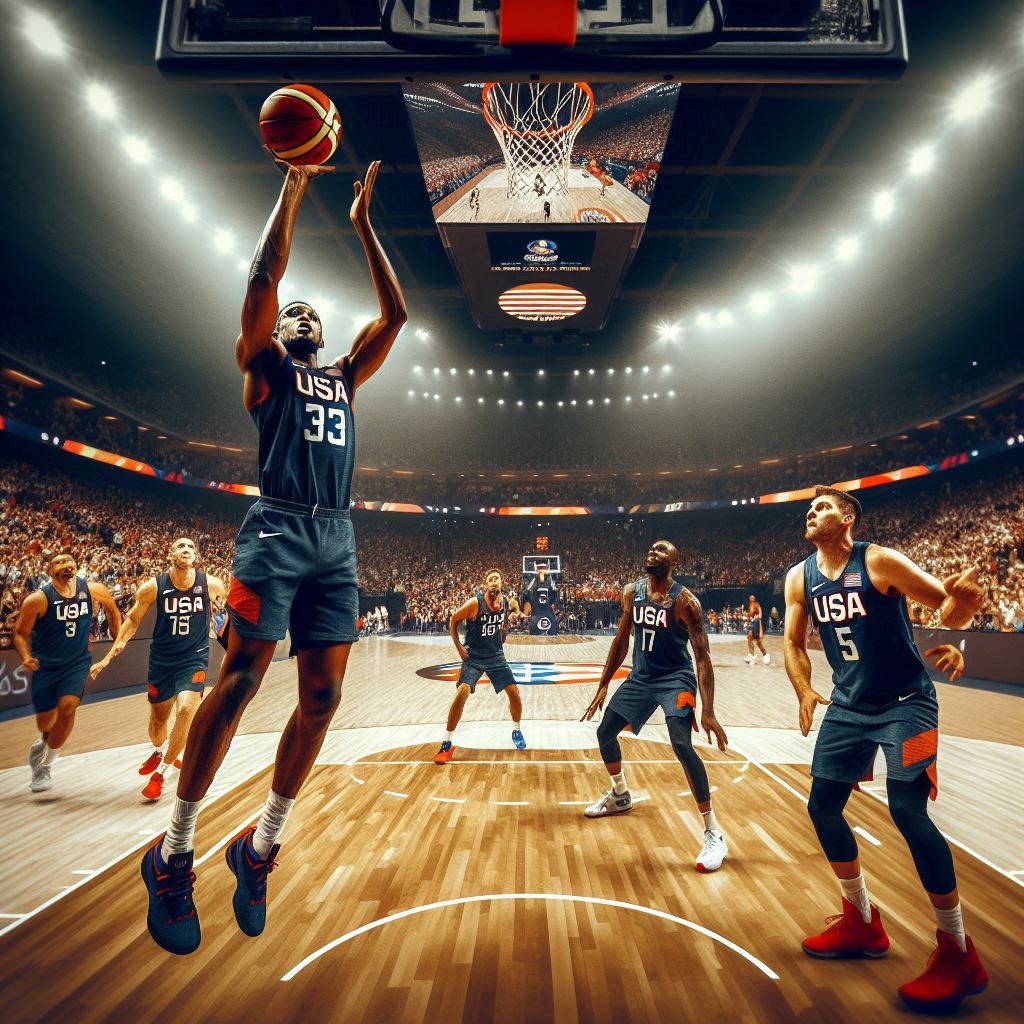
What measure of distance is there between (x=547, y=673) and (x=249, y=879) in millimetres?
11662

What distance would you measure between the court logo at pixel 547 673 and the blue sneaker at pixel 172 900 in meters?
9.85

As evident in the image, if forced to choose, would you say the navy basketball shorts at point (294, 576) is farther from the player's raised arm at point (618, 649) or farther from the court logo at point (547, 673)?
the court logo at point (547, 673)

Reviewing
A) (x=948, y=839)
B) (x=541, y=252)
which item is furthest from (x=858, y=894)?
(x=541, y=252)

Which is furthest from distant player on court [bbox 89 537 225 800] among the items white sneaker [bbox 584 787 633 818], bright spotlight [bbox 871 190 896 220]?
bright spotlight [bbox 871 190 896 220]

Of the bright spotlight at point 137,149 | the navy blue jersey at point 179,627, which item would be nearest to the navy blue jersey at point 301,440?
the navy blue jersey at point 179,627

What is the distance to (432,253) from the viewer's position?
50.6ft

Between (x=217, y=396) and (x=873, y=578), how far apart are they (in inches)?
1058

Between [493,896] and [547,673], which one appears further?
[547,673]

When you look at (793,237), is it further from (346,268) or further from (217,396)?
(217,396)

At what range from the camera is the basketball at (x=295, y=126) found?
2.41 metres

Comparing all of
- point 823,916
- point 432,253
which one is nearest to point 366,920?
point 823,916

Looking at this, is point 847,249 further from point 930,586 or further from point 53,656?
point 53,656

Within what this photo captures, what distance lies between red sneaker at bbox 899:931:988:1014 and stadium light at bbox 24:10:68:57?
13.5m

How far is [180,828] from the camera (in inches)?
82.4
